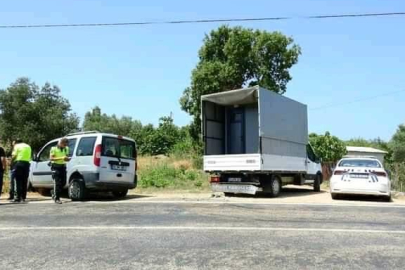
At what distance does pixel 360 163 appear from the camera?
15672mm

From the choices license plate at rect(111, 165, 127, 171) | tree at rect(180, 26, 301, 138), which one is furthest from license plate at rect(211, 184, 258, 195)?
tree at rect(180, 26, 301, 138)

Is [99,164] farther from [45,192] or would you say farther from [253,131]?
[253,131]

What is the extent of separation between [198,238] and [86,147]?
7298 mm

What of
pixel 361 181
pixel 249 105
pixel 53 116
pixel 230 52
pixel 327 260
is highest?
pixel 230 52

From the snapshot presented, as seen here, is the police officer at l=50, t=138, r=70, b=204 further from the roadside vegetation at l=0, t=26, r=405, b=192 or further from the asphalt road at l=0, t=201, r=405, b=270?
the roadside vegetation at l=0, t=26, r=405, b=192

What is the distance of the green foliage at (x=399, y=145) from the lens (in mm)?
66438

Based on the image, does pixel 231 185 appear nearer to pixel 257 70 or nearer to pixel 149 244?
pixel 149 244

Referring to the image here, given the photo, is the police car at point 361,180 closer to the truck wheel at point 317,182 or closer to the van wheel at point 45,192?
the truck wheel at point 317,182

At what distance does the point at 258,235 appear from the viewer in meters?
7.92

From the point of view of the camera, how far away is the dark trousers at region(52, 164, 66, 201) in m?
13.3

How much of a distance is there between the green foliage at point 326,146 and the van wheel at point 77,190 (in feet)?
85.1

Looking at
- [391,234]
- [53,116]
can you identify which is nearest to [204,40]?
[53,116]

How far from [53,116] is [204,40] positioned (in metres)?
15.8

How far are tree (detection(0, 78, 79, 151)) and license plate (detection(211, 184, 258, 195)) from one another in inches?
1151
